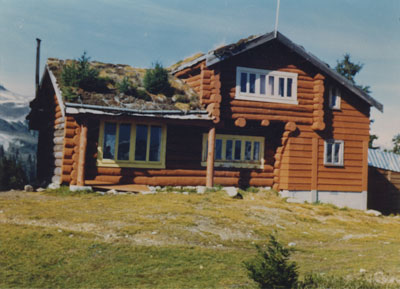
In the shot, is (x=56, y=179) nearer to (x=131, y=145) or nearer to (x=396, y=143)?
(x=131, y=145)

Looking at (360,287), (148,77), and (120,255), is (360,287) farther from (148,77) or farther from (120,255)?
(148,77)

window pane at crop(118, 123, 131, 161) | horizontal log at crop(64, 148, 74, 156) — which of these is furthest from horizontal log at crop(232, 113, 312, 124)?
horizontal log at crop(64, 148, 74, 156)

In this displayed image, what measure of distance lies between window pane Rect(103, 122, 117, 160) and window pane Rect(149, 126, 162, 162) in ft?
5.80

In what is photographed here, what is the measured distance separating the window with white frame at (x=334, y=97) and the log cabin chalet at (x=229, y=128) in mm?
73

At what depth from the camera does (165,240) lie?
33.6 feet

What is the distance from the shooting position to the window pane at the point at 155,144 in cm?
1934

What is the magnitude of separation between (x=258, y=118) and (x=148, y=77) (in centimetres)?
569

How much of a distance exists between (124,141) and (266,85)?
24.7 ft

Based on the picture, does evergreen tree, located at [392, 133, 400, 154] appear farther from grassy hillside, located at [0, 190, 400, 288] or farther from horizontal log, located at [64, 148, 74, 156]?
horizontal log, located at [64, 148, 74, 156]

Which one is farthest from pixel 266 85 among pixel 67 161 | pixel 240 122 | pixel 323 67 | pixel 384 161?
pixel 384 161

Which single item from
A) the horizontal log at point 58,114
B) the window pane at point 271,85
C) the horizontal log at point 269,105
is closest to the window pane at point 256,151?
the horizontal log at point 269,105

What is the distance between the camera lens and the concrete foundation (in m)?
21.2

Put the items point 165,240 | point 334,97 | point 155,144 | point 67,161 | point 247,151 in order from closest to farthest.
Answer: point 165,240
point 67,161
point 155,144
point 247,151
point 334,97

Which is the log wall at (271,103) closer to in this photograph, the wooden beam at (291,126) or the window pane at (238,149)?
the wooden beam at (291,126)
